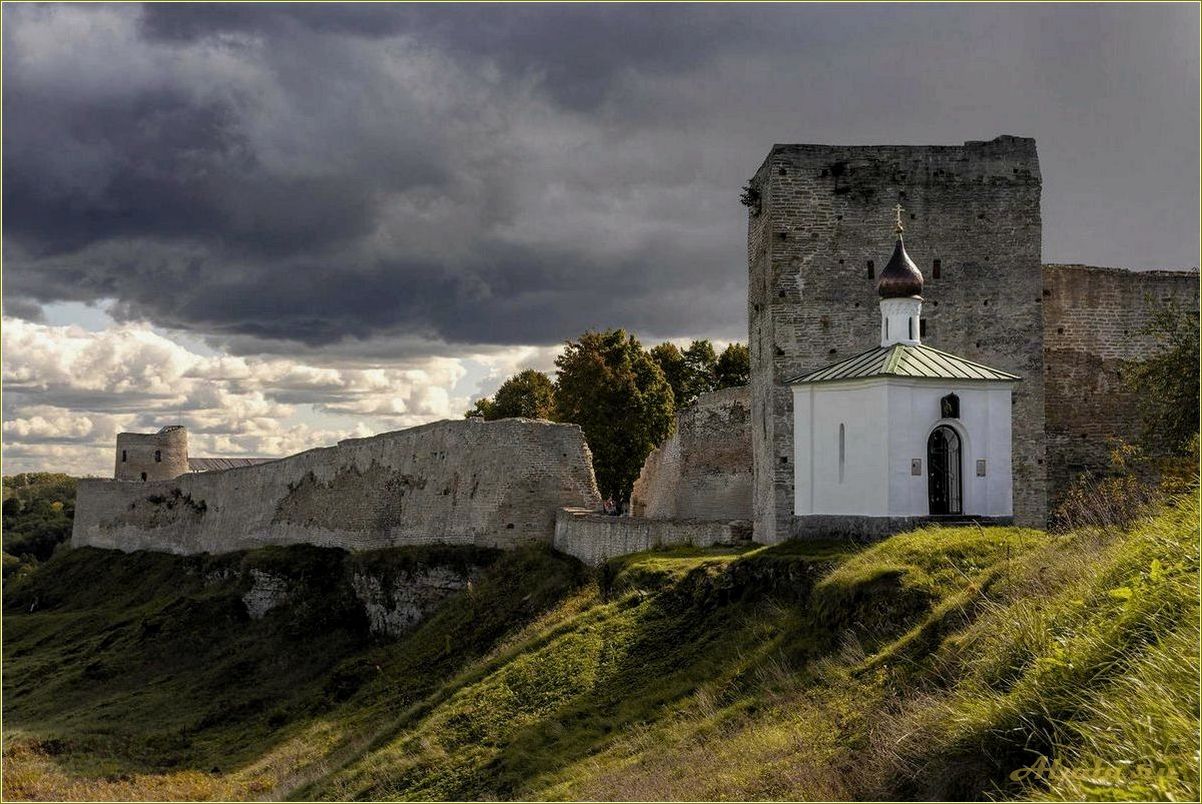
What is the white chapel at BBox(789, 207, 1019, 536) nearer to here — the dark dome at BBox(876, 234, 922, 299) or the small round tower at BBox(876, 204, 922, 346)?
the small round tower at BBox(876, 204, 922, 346)

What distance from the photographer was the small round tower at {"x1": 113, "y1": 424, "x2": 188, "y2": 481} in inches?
2244

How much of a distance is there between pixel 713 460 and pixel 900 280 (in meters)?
14.2

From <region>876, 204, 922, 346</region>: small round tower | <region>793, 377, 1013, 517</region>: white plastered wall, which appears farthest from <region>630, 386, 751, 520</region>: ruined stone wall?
<region>793, 377, 1013, 517</region>: white plastered wall

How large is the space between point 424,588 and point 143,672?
8.03m

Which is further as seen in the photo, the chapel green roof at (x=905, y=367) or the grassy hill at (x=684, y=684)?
the chapel green roof at (x=905, y=367)

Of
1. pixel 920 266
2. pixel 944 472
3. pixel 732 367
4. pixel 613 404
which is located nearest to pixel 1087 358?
pixel 920 266

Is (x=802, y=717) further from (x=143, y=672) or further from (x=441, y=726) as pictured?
(x=143, y=672)

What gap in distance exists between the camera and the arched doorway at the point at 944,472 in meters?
18.5

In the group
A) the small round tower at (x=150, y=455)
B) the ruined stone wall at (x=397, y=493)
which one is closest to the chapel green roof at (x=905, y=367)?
the ruined stone wall at (x=397, y=493)

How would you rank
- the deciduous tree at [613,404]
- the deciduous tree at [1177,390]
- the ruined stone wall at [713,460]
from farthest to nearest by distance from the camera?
1. the deciduous tree at [613,404]
2. the ruined stone wall at [713,460]
3. the deciduous tree at [1177,390]

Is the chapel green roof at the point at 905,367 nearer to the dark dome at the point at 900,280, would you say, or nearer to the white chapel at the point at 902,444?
the white chapel at the point at 902,444

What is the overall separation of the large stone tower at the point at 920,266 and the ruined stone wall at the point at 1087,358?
11.0 feet

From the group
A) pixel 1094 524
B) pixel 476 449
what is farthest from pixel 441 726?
pixel 476 449

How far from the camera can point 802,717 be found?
12227 mm
